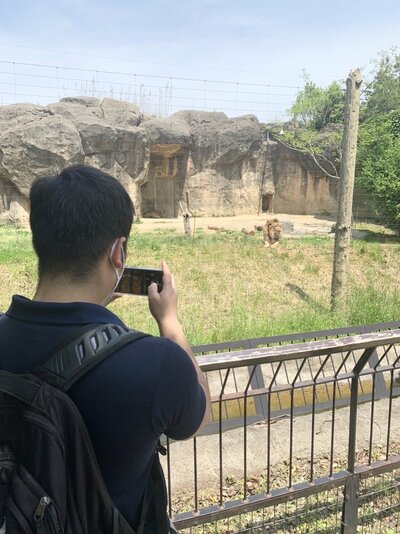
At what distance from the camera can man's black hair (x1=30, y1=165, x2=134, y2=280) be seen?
1.07 metres

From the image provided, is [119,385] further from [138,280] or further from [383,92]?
[383,92]

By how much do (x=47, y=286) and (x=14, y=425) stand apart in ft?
1.00

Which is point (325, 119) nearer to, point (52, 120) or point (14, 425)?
point (52, 120)

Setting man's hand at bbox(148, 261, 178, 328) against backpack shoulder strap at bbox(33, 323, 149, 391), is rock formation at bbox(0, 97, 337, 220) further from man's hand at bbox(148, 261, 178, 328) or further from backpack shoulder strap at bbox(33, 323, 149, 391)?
backpack shoulder strap at bbox(33, 323, 149, 391)

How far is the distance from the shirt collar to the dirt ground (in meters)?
16.0

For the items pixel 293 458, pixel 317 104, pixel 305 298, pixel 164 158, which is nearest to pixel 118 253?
pixel 293 458

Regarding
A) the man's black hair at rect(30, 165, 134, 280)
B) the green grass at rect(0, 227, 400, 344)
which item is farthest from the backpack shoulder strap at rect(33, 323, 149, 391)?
the green grass at rect(0, 227, 400, 344)

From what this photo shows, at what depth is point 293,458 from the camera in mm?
3672

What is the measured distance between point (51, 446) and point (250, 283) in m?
10.4

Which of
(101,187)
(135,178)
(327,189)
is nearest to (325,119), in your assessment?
(327,189)

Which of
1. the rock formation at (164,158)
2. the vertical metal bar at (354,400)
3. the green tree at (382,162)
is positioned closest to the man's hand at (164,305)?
the vertical metal bar at (354,400)

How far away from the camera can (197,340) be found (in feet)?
22.9

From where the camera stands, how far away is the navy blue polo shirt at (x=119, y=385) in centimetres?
97

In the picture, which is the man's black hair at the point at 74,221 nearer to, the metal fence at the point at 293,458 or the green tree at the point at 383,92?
the metal fence at the point at 293,458
